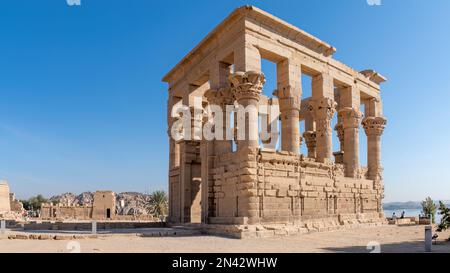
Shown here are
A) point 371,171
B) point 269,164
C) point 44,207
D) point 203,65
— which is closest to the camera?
point 269,164

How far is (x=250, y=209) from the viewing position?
14.0m

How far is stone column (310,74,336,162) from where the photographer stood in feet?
62.1

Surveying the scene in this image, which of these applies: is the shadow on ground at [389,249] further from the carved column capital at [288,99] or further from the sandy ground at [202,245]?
the carved column capital at [288,99]

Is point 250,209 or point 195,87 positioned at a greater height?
point 195,87

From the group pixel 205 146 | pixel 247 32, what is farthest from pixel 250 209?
pixel 247 32

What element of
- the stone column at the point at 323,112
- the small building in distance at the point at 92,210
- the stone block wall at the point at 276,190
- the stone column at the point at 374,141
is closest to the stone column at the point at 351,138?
the stone block wall at the point at 276,190

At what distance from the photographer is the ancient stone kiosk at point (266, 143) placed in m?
14.9

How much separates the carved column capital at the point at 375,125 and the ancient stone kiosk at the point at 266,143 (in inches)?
2.3

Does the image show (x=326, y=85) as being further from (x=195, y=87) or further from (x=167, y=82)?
(x=167, y=82)

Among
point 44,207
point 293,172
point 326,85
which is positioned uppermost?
point 326,85

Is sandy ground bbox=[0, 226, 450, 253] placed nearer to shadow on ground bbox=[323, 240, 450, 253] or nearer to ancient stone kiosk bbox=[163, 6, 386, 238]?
shadow on ground bbox=[323, 240, 450, 253]

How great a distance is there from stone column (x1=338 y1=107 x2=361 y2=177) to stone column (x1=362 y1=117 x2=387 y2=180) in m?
2.41

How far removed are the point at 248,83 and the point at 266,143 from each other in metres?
9.04

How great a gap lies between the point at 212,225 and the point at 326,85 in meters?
9.29
